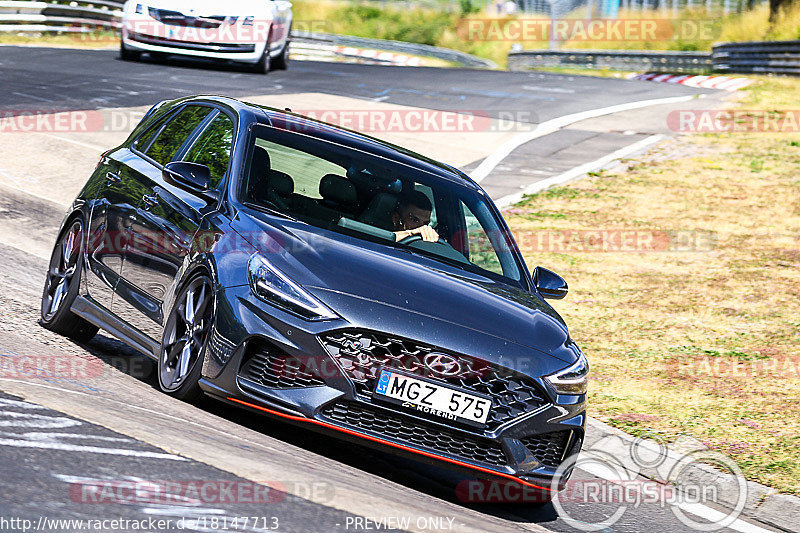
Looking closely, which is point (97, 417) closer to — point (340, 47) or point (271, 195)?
point (271, 195)

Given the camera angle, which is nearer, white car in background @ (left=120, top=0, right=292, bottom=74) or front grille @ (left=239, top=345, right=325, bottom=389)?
front grille @ (left=239, top=345, right=325, bottom=389)

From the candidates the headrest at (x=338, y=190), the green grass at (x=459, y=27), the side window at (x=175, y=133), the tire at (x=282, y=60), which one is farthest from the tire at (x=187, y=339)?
the green grass at (x=459, y=27)

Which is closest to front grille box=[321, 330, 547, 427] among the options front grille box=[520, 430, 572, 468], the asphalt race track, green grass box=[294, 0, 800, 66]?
front grille box=[520, 430, 572, 468]

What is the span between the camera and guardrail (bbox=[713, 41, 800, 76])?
32156mm

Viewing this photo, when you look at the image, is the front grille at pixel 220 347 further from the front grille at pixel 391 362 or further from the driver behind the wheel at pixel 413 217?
the driver behind the wheel at pixel 413 217

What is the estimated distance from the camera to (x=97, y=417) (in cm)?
529

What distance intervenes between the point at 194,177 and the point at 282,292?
48.5 inches

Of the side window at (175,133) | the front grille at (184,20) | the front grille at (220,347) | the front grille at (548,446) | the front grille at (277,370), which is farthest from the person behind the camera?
the front grille at (184,20)

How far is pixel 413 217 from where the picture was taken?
23.0ft

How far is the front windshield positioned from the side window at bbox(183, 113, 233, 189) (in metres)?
0.18

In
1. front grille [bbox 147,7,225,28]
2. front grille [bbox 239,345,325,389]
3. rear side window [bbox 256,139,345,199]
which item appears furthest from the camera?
front grille [bbox 147,7,225,28]

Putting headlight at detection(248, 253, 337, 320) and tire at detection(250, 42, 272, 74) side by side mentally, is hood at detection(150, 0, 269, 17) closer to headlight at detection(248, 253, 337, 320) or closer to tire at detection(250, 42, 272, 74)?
tire at detection(250, 42, 272, 74)

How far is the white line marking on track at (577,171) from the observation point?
15959 millimetres

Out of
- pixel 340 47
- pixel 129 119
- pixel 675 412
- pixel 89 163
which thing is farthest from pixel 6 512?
pixel 340 47
